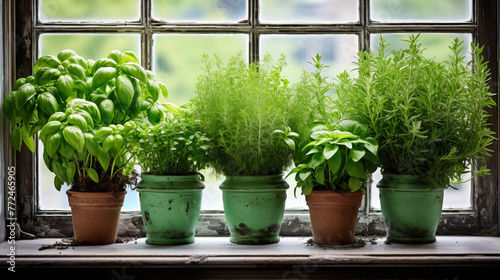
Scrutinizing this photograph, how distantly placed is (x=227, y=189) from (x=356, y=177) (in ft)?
1.27

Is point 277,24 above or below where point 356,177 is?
above

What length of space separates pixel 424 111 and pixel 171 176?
2.59 feet

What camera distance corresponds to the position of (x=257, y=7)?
71.9 inches

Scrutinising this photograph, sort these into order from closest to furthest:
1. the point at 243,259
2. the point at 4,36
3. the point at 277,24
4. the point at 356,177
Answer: the point at 243,259 → the point at 356,177 → the point at 4,36 → the point at 277,24

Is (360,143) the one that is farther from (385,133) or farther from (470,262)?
(470,262)

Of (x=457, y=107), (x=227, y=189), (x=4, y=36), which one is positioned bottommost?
(x=227, y=189)

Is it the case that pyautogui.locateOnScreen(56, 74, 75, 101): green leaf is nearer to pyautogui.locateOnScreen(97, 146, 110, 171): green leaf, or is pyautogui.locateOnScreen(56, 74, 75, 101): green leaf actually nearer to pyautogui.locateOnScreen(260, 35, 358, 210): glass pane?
pyautogui.locateOnScreen(97, 146, 110, 171): green leaf

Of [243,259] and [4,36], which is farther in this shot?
[4,36]

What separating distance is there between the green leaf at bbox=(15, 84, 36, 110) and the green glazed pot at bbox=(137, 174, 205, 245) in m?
0.41

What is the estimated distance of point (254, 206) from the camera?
1548 mm

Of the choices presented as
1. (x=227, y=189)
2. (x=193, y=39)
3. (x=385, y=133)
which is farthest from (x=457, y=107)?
(x=193, y=39)

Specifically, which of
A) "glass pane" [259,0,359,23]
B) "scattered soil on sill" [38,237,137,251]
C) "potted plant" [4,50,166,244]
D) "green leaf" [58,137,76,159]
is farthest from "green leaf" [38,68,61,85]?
"glass pane" [259,0,359,23]

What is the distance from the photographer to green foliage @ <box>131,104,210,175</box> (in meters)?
1.51

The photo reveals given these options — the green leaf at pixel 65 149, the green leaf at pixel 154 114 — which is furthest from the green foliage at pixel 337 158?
the green leaf at pixel 65 149
